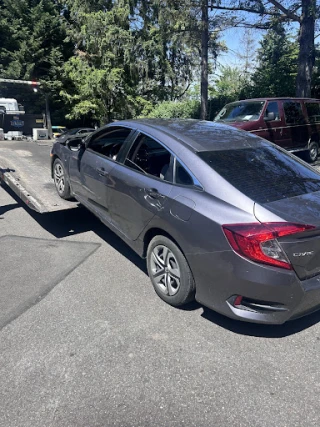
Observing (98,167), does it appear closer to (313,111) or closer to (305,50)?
(313,111)

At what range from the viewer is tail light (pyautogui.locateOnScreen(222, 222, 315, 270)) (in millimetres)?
2547

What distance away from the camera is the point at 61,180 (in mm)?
5395

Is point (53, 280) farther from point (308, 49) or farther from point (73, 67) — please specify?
point (73, 67)

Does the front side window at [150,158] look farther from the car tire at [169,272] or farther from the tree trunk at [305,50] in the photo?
Answer: the tree trunk at [305,50]

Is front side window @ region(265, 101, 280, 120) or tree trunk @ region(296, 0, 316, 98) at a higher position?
tree trunk @ region(296, 0, 316, 98)

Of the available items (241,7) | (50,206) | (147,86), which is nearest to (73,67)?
(147,86)

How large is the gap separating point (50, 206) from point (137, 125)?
5.67ft

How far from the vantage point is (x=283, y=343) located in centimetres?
286

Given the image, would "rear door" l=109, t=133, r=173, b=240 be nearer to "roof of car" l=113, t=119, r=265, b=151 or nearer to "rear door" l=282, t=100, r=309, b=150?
"roof of car" l=113, t=119, r=265, b=151

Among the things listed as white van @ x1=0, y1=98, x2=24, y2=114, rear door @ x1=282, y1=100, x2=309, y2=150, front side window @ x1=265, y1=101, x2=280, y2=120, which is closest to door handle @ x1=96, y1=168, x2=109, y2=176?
front side window @ x1=265, y1=101, x2=280, y2=120

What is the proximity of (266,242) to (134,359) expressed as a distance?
1289mm

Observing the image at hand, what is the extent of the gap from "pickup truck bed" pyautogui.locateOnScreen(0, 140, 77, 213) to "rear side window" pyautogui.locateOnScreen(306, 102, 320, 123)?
737cm

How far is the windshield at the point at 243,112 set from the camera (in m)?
9.05

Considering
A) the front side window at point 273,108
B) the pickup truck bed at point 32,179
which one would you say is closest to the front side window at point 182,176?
the pickup truck bed at point 32,179
